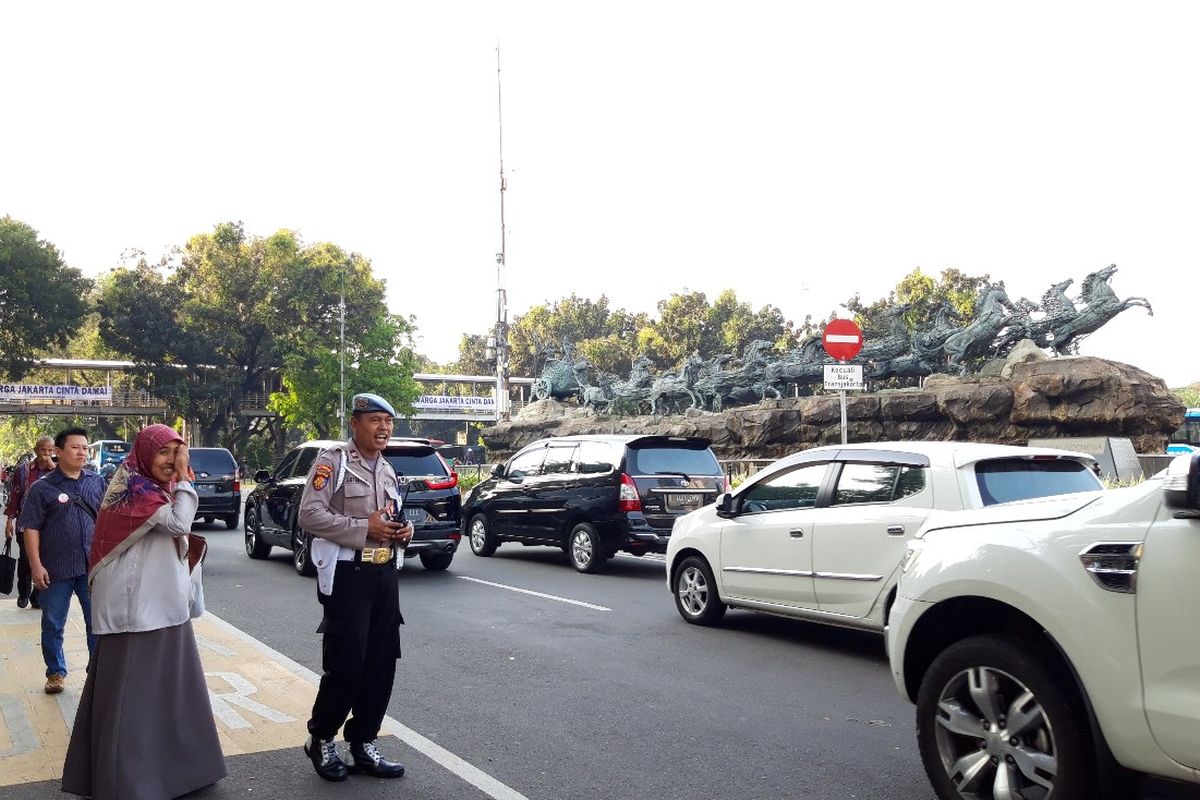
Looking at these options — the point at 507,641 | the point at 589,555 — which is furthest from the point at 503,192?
the point at 507,641

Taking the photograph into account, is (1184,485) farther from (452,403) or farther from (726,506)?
(452,403)

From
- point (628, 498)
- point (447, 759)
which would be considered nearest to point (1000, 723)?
point (447, 759)

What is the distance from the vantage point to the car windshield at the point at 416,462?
41.3ft

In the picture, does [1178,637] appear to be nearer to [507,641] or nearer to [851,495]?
[851,495]

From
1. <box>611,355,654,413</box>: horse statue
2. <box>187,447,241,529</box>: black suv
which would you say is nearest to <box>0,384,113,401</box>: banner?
<box>611,355,654,413</box>: horse statue

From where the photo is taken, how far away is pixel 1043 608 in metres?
3.61

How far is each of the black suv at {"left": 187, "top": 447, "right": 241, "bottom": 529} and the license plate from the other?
1170 centimetres

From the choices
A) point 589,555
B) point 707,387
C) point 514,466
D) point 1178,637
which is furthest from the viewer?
point 707,387

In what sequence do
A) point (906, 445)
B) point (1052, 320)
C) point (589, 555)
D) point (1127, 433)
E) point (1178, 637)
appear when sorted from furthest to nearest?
point (1052, 320) → point (1127, 433) → point (589, 555) → point (906, 445) → point (1178, 637)

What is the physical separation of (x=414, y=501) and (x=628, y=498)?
2.53m

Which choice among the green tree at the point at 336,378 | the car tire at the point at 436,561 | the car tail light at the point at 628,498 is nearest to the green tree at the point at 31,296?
the green tree at the point at 336,378

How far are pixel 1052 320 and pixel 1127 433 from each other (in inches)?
184

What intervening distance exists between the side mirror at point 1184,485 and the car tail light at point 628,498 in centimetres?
904

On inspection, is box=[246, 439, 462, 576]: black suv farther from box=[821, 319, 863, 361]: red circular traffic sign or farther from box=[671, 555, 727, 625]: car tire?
box=[821, 319, 863, 361]: red circular traffic sign
